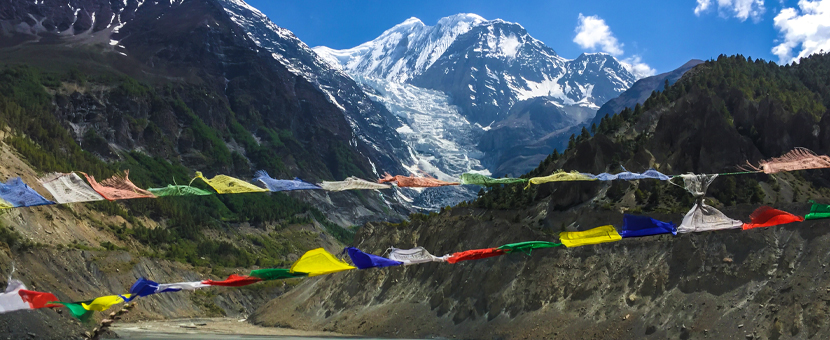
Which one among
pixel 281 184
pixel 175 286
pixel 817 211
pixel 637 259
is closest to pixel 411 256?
pixel 281 184

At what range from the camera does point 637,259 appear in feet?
214

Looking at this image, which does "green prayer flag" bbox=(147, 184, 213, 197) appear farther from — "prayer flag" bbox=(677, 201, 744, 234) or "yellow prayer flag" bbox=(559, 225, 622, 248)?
"prayer flag" bbox=(677, 201, 744, 234)

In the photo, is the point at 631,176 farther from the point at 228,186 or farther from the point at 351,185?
the point at 228,186

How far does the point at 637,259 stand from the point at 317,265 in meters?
38.3

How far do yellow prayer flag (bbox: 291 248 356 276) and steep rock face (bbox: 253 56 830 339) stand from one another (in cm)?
3101

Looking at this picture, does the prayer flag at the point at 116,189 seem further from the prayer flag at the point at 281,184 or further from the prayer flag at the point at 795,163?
the prayer flag at the point at 795,163

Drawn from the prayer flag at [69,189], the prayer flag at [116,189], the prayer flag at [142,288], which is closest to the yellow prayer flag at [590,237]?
the prayer flag at [142,288]

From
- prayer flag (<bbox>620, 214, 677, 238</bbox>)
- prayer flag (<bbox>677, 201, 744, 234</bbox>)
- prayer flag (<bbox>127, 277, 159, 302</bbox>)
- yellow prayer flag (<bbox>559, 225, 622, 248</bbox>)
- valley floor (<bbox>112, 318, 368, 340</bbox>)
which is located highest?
prayer flag (<bbox>677, 201, 744, 234</bbox>)

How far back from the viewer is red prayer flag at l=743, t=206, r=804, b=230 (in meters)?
42.9

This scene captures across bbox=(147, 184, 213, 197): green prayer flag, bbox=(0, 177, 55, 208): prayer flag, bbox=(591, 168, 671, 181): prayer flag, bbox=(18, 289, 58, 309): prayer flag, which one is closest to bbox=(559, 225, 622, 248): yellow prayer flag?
bbox=(591, 168, 671, 181): prayer flag

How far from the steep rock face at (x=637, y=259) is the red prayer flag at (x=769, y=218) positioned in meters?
9.24

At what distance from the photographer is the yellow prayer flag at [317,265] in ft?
119

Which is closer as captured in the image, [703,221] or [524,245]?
[524,245]

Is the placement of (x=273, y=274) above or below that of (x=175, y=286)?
above
